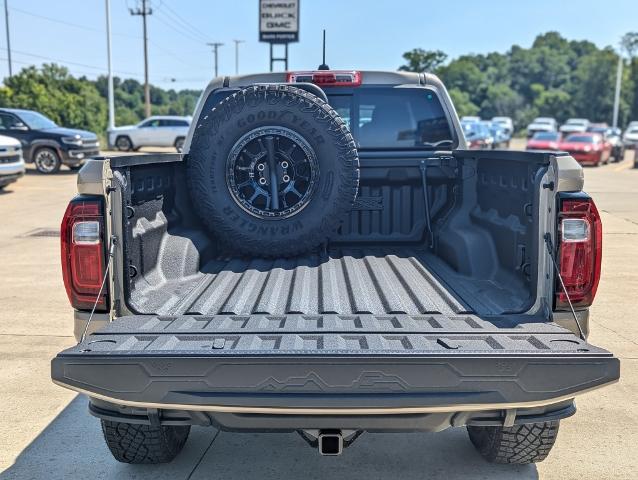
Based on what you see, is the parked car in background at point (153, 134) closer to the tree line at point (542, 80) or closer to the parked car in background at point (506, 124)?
the parked car in background at point (506, 124)

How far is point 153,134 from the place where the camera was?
31.2 m

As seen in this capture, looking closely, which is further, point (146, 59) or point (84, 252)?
point (146, 59)

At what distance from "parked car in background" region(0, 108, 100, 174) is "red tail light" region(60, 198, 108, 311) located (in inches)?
726

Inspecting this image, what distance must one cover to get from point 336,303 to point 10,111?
1934cm

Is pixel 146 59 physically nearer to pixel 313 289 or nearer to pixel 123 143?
pixel 123 143

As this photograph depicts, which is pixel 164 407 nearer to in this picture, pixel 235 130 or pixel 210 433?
pixel 210 433

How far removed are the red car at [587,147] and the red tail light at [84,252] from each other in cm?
2760

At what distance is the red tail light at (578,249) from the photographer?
2.93 m

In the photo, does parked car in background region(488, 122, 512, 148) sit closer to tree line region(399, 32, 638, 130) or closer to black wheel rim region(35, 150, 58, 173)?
tree line region(399, 32, 638, 130)

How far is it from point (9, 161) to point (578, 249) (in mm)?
14723

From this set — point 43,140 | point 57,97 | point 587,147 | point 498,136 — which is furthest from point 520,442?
point 57,97

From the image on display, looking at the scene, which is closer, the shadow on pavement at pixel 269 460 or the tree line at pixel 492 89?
the shadow on pavement at pixel 269 460

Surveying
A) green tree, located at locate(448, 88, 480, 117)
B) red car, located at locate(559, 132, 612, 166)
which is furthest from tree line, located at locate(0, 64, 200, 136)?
green tree, located at locate(448, 88, 480, 117)

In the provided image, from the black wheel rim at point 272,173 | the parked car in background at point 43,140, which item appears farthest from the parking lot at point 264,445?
the parked car in background at point 43,140
